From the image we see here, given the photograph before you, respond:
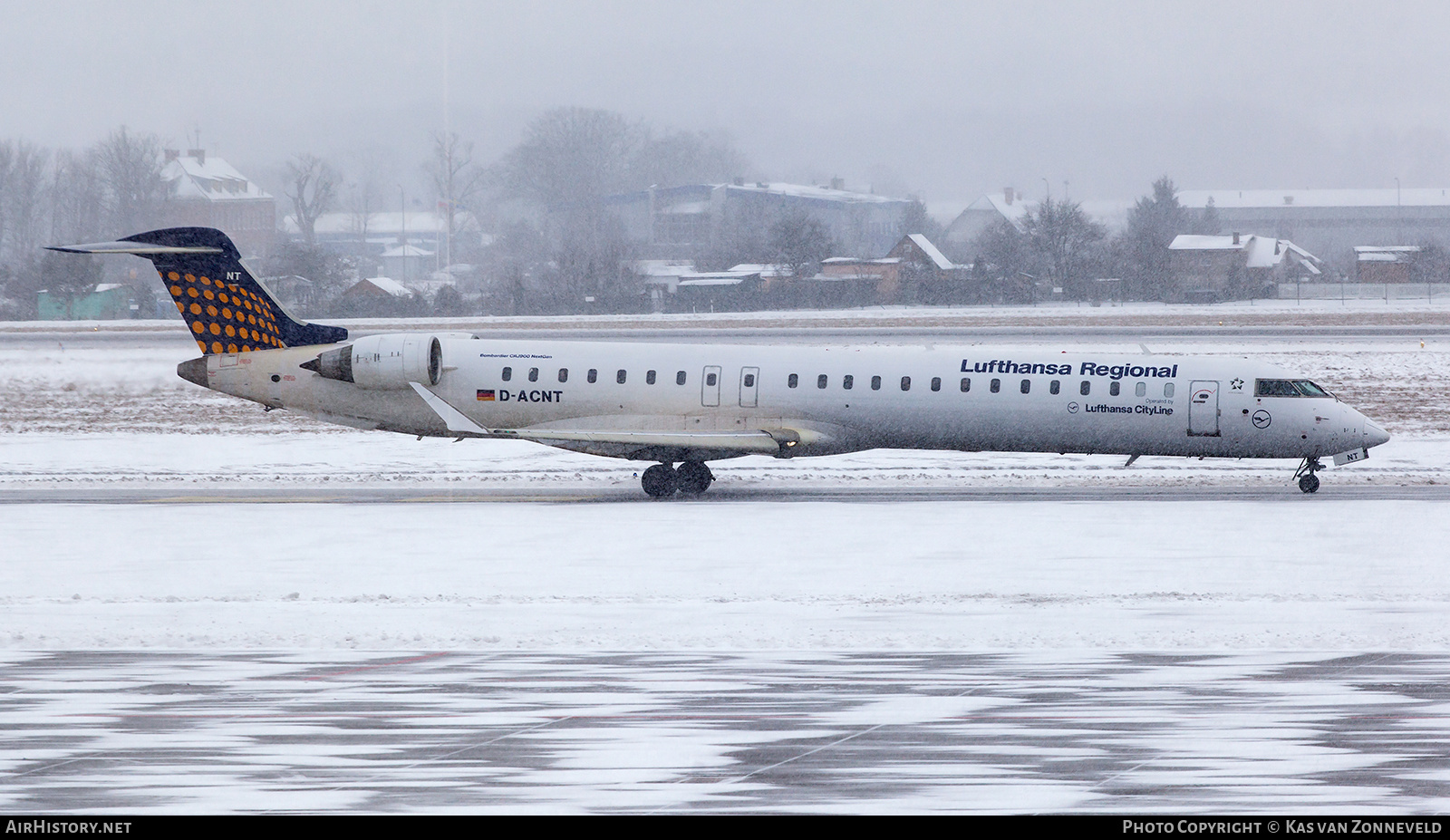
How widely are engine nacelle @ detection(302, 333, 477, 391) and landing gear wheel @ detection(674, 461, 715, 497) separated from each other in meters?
4.62

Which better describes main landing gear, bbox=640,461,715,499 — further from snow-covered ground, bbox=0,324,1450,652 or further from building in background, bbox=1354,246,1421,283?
building in background, bbox=1354,246,1421,283

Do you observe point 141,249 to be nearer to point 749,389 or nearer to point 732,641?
point 749,389

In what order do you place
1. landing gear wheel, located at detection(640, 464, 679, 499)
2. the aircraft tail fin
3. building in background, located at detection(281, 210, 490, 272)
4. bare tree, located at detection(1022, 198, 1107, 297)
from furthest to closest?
building in background, located at detection(281, 210, 490, 272)
bare tree, located at detection(1022, 198, 1107, 297)
the aircraft tail fin
landing gear wheel, located at detection(640, 464, 679, 499)

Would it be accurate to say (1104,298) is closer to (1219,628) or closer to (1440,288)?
(1440,288)

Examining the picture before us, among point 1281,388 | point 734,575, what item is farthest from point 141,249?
point 1281,388

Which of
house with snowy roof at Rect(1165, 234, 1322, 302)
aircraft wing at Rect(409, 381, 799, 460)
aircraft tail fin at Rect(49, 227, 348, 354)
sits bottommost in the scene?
aircraft wing at Rect(409, 381, 799, 460)

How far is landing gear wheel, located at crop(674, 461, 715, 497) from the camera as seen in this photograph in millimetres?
26422

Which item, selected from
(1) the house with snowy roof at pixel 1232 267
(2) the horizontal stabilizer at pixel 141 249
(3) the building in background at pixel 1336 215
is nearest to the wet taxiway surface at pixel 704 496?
(2) the horizontal stabilizer at pixel 141 249

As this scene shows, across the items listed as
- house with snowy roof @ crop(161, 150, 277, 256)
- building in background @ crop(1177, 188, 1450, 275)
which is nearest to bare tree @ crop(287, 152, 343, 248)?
house with snowy roof @ crop(161, 150, 277, 256)

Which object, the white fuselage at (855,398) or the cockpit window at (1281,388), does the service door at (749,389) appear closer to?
the white fuselage at (855,398)

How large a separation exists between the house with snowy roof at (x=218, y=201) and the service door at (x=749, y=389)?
95532 millimetres

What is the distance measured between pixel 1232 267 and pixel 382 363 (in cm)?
6827

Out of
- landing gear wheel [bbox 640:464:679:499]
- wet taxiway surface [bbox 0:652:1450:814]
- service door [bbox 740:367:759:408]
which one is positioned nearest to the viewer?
wet taxiway surface [bbox 0:652:1450:814]

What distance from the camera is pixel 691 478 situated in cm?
2642
